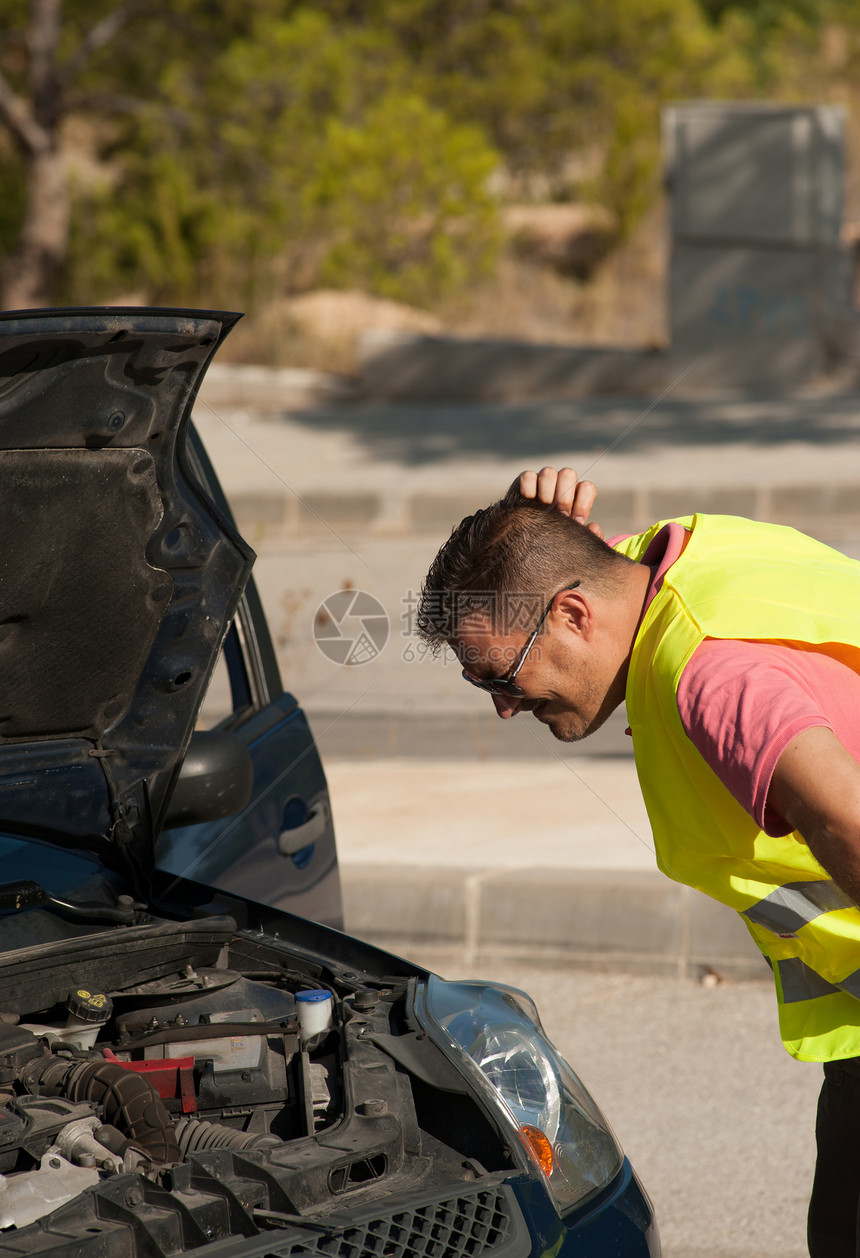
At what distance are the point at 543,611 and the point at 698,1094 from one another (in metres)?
2.31

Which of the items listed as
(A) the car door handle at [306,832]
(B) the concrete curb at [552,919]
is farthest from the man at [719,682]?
(B) the concrete curb at [552,919]

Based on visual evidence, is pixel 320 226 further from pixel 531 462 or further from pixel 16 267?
pixel 531 462

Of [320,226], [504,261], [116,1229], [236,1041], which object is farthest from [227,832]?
[504,261]

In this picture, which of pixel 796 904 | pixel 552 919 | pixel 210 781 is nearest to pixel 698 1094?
pixel 552 919

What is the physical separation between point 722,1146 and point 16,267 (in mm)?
15316

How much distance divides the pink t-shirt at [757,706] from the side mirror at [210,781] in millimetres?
1397

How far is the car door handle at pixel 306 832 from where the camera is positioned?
3326 millimetres

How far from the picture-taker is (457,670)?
17.3 ft

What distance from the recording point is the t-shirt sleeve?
1.82 meters

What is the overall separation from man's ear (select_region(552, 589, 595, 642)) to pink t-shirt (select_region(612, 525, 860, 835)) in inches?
10.7

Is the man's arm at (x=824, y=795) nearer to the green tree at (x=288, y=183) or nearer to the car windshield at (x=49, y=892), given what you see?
the car windshield at (x=49, y=892)

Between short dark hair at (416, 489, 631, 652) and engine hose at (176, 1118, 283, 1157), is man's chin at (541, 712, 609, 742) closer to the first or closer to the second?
short dark hair at (416, 489, 631, 652)

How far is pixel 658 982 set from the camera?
466 centimetres

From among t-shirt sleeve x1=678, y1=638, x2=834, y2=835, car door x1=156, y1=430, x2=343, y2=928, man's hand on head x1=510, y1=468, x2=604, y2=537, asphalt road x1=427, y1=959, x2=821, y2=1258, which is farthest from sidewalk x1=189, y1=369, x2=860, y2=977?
t-shirt sleeve x1=678, y1=638, x2=834, y2=835
